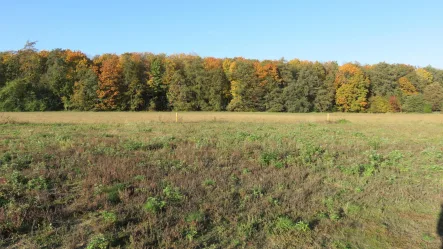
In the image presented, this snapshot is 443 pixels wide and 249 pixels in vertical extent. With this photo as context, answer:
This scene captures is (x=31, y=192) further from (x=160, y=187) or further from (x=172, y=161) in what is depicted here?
(x=172, y=161)

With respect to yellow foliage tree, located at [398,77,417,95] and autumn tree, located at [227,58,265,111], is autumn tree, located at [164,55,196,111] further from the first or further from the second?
A: yellow foliage tree, located at [398,77,417,95]

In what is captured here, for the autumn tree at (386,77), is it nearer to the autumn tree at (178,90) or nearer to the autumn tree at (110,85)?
the autumn tree at (178,90)

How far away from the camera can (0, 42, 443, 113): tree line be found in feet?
225

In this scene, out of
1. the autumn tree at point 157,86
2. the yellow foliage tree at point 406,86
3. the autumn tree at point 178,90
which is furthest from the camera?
the yellow foliage tree at point 406,86

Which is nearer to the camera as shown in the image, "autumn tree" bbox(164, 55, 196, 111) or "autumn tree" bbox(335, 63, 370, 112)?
"autumn tree" bbox(164, 55, 196, 111)

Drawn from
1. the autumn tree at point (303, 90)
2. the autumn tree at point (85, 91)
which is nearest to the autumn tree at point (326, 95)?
the autumn tree at point (303, 90)

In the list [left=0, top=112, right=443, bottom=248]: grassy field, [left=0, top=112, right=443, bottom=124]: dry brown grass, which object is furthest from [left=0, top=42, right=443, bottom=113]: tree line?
[left=0, top=112, right=443, bottom=248]: grassy field

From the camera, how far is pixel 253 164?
10.0 m

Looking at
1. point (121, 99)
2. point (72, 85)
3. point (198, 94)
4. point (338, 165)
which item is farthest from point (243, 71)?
point (338, 165)

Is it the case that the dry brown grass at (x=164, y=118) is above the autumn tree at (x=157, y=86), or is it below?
below

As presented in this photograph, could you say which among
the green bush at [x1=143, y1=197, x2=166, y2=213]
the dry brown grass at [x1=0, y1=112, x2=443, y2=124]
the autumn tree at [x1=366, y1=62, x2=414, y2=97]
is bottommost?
the dry brown grass at [x1=0, y1=112, x2=443, y2=124]

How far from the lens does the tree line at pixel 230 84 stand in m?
68.6

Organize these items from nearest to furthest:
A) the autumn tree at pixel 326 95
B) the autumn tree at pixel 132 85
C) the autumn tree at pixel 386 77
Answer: the autumn tree at pixel 132 85 → the autumn tree at pixel 326 95 → the autumn tree at pixel 386 77

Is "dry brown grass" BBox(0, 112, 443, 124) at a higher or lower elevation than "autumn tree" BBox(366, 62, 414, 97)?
lower
